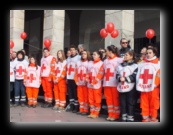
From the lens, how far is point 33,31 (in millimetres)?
14031

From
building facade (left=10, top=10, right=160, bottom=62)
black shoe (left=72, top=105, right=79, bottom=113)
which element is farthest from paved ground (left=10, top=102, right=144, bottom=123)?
building facade (left=10, top=10, right=160, bottom=62)

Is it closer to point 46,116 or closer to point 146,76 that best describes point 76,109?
point 46,116

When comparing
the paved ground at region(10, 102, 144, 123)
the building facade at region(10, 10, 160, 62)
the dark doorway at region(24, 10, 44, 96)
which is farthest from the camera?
A: the dark doorway at region(24, 10, 44, 96)

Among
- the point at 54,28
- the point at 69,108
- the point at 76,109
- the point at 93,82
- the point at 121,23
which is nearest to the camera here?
the point at 93,82

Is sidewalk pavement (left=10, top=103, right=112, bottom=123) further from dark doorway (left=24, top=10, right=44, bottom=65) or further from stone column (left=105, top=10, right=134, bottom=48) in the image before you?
dark doorway (left=24, top=10, right=44, bottom=65)

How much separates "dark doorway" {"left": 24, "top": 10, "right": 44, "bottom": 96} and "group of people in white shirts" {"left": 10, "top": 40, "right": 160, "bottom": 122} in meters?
6.13

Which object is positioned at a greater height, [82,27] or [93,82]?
[82,27]

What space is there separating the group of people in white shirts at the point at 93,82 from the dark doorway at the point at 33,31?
6130 mm

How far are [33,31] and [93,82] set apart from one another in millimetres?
8976

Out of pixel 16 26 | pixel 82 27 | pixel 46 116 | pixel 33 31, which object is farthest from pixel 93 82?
pixel 33 31

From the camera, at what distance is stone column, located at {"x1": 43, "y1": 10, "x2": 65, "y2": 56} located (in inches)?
380
